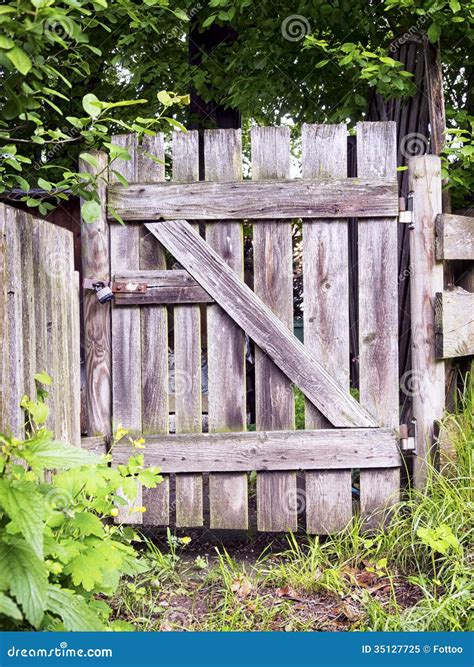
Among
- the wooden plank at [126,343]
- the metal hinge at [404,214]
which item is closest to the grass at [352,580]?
the wooden plank at [126,343]

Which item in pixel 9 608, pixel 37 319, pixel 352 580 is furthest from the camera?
pixel 352 580

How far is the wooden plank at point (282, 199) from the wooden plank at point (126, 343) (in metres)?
0.27

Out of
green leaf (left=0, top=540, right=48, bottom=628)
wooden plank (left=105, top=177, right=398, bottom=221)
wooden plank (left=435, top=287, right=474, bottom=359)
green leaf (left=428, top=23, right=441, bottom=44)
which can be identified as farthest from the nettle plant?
green leaf (left=428, top=23, right=441, bottom=44)

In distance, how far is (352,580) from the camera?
2990 mm

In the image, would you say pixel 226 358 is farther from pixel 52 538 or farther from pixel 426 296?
pixel 52 538

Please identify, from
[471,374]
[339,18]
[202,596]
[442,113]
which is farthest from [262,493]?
[339,18]

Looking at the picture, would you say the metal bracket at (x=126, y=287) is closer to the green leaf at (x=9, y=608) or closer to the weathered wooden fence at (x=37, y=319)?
the weathered wooden fence at (x=37, y=319)

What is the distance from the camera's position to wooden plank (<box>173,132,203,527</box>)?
3.46 metres

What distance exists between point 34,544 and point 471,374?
2.70 metres

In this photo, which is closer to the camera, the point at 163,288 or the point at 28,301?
the point at 28,301

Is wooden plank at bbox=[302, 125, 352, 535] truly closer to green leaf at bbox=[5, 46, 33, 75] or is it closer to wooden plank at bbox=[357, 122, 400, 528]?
wooden plank at bbox=[357, 122, 400, 528]

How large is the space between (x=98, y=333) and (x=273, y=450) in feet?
3.56

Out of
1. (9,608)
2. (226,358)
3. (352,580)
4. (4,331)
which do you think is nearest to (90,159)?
(4,331)

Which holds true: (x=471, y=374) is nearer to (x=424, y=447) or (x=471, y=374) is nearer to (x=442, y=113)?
(x=424, y=447)
